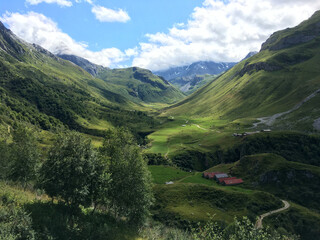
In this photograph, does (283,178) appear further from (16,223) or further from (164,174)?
(16,223)

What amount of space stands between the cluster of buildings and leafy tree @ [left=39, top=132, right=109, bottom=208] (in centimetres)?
10642

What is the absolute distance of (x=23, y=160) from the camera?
58.0 meters

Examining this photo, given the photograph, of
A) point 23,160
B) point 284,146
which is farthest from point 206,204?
point 284,146

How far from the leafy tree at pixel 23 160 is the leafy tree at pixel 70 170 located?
2609cm

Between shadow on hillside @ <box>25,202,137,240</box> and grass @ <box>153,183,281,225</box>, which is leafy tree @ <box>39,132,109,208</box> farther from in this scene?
grass @ <box>153,183,281,225</box>

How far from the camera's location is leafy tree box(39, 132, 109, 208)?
114 feet

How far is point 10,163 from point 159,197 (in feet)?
230

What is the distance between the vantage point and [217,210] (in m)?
95.2

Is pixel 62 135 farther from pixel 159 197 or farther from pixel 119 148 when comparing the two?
pixel 159 197

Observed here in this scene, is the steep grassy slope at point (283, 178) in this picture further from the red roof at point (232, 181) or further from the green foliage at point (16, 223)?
the green foliage at point (16, 223)

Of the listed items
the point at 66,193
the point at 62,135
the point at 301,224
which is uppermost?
the point at 62,135

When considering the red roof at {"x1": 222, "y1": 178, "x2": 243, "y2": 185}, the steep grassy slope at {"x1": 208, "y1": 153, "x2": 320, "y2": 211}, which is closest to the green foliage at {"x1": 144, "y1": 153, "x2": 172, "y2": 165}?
the steep grassy slope at {"x1": 208, "y1": 153, "x2": 320, "y2": 211}

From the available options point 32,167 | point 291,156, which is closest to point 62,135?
point 32,167

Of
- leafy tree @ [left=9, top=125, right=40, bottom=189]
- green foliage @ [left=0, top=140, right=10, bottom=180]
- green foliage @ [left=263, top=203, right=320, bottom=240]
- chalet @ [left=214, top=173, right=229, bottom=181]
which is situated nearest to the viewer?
green foliage @ [left=0, top=140, right=10, bottom=180]
